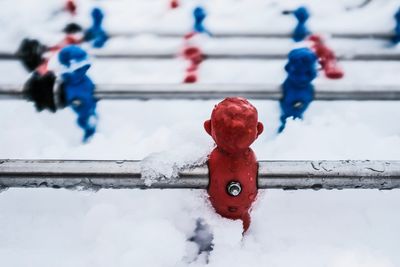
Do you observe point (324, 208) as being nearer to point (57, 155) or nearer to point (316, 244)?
point (316, 244)

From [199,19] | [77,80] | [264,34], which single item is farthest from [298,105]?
[199,19]

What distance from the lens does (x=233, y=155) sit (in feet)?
2.56

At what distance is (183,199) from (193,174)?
0.72 feet

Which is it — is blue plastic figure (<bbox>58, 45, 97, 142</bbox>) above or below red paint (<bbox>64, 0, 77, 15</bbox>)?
above

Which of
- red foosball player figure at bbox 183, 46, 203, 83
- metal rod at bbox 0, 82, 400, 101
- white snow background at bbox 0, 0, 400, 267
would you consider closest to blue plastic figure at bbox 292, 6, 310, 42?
white snow background at bbox 0, 0, 400, 267

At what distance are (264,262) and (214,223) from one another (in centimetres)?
15

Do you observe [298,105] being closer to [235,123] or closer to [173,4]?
[235,123]

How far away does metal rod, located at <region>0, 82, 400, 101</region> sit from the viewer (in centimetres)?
135

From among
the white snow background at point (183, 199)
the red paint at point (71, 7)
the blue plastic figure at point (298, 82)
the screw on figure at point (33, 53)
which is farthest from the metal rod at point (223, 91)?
the red paint at point (71, 7)

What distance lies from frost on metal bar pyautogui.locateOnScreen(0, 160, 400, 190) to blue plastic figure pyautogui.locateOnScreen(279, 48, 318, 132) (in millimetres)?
512

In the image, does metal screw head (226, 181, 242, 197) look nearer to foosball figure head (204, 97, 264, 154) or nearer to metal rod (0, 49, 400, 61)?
foosball figure head (204, 97, 264, 154)

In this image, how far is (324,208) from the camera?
39.9 inches

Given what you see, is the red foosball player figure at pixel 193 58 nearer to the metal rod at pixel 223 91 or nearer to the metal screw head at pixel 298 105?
the metal rod at pixel 223 91

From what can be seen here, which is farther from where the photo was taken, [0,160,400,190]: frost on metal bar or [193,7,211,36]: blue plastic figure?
[193,7,211,36]: blue plastic figure
